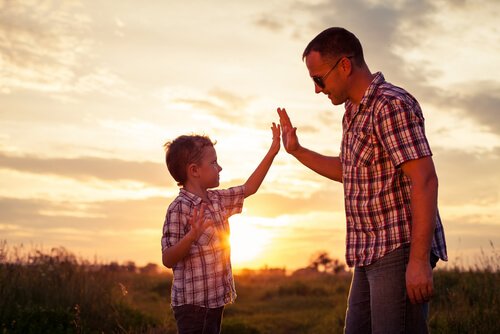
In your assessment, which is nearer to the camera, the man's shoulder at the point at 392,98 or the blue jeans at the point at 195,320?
the man's shoulder at the point at 392,98

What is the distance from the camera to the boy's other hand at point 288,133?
509 centimetres

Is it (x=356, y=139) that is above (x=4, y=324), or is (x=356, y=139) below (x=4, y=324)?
above

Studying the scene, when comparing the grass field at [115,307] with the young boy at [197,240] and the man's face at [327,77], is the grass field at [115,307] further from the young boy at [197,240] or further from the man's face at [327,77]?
the man's face at [327,77]

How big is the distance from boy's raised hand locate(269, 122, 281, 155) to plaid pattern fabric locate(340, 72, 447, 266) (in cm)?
129

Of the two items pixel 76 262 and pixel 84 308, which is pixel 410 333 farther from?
pixel 76 262

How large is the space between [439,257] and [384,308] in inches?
19.1

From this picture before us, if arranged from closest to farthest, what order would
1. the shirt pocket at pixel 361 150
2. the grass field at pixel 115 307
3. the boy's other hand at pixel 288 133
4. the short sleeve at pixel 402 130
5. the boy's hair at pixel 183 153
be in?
the short sleeve at pixel 402 130, the shirt pocket at pixel 361 150, the boy's hair at pixel 183 153, the boy's other hand at pixel 288 133, the grass field at pixel 115 307

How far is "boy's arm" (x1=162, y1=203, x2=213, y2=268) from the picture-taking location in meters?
4.48

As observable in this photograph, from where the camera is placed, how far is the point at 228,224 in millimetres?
5102

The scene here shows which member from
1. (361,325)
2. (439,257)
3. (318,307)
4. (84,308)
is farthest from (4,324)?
(318,307)

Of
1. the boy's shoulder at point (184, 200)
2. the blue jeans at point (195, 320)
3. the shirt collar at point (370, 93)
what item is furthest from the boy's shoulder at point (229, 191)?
the shirt collar at point (370, 93)

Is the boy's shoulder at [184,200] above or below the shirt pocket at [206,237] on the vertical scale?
above

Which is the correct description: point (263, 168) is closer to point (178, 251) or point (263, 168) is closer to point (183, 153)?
point (183, 153)

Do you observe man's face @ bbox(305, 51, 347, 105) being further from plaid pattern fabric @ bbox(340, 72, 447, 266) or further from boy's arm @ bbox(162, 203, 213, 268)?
boy's arm @ bbox(162, 203, 213, 268)
